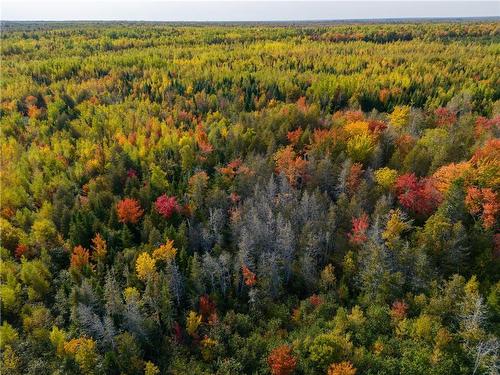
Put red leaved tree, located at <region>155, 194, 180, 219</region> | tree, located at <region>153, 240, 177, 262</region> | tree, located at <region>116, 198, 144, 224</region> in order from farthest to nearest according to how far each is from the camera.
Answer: red leaved tree, located at <region>155, 194, 180, 219</region> < tree, located at <region>116, 198, 144, 224</region> < tree, located at <region>153, 240, 177, 262</region>

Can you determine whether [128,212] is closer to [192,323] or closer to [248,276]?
[248,276]

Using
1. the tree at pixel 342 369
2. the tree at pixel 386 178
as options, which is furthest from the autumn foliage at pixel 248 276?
the tree at pixel 386 178

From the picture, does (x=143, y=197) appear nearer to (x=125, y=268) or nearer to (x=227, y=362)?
(x=125, y=268)

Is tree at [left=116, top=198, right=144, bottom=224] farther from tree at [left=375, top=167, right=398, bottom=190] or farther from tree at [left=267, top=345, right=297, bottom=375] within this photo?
tree at [left=375, top=167, right=398, bottom=190]

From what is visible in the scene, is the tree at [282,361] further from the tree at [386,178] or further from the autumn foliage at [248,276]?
the tree at [386,178]

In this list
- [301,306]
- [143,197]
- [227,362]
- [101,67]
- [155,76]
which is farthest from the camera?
[101,67]

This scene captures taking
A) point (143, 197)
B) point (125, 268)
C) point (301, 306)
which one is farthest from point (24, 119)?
point (301, 306)

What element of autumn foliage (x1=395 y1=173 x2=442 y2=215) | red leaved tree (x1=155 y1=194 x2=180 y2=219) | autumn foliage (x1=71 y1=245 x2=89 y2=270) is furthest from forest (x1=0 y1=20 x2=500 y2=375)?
autumn foliage (x1=71 y1=245 x2=89 y2=270)
